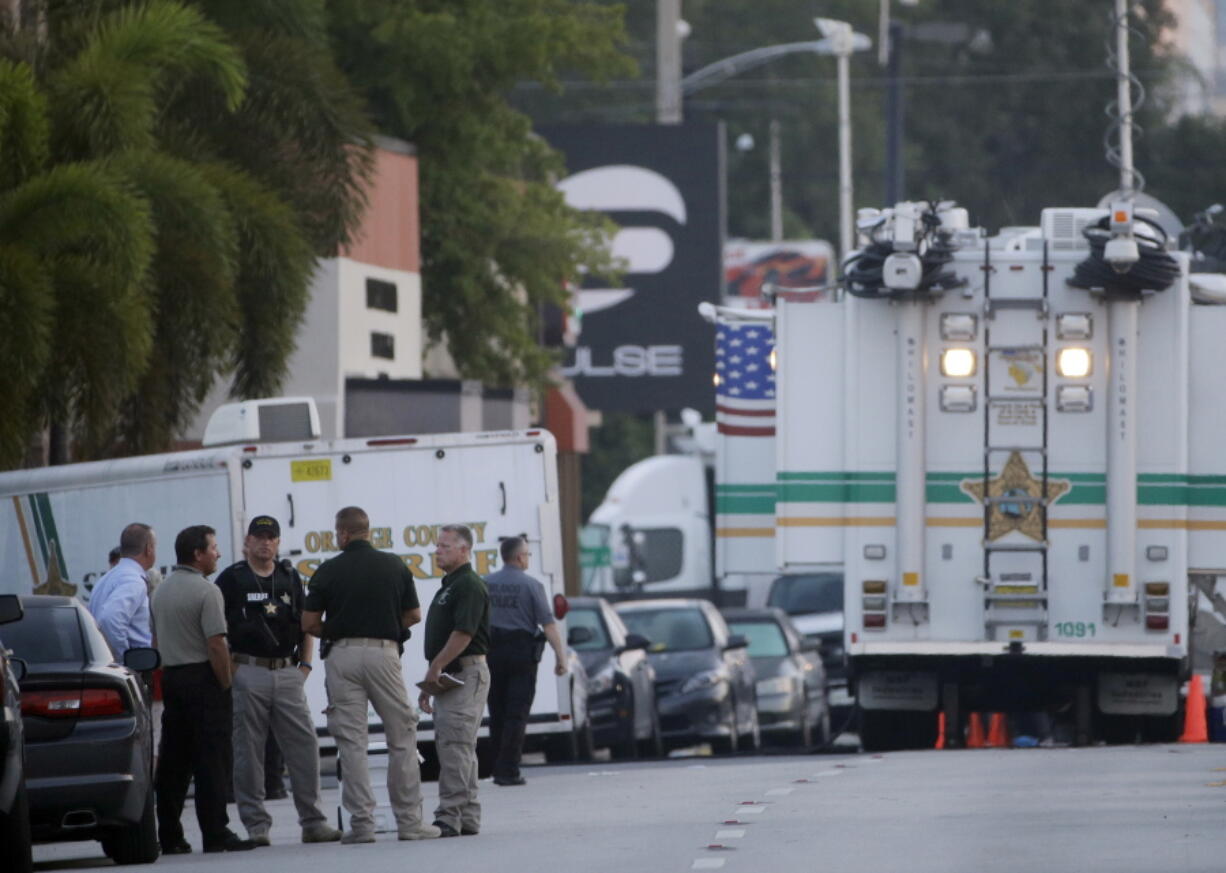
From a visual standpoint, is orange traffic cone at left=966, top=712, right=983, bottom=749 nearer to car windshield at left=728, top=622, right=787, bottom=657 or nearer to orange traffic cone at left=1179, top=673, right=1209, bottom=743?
orange traffic cone at left=1179, top=673, right=1209, bottom=743

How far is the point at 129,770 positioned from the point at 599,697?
11.8 m

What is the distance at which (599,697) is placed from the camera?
1032 inches

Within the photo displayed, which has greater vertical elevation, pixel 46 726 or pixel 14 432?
pixel 14 432

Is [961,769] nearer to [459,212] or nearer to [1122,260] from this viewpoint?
[1122,260]

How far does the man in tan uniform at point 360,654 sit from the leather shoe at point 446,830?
0.22m

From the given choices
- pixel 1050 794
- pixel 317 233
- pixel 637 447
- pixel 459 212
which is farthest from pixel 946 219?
pixel 637 447

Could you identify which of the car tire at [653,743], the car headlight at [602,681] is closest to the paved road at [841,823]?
the car headlight at [602,681]

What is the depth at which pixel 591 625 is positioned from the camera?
88.2 ft

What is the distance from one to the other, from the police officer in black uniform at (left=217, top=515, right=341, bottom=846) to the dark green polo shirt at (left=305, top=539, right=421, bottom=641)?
0.60 metres

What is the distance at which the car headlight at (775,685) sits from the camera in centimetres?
3023

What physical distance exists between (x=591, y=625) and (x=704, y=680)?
1.72m

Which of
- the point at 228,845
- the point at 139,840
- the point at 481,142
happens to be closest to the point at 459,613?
the point at 228,845

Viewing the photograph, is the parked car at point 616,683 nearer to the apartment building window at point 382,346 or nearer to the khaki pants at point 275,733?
the apartment building window at point 382,346

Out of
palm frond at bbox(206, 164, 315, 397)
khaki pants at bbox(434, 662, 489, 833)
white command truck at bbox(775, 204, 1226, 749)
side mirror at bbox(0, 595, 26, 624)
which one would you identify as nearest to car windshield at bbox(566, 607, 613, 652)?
palm frond at bbox(206, 164, 315, 397)
